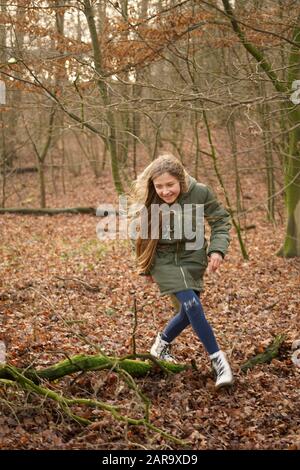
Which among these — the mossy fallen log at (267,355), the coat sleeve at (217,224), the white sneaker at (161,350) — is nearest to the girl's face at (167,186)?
the coat sleeve at (217,224)

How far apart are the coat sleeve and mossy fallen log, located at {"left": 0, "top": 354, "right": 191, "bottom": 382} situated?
3.66 ft

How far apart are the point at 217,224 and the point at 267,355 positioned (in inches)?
59.9

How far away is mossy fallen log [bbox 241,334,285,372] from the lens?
521 centimetres

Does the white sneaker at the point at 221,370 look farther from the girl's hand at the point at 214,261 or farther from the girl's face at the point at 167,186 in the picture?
the girl's face at the point at 167,186

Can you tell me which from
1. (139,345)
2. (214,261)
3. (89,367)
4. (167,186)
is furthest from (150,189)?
(139,345)

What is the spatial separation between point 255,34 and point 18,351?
6.33 m

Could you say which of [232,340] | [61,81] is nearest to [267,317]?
[232,340]

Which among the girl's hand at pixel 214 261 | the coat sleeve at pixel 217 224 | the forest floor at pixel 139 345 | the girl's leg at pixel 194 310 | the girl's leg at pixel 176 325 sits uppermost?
the coat sleeve at pixel 217 224

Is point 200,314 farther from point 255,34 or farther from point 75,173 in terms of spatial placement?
point 75,173

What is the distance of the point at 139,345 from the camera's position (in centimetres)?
605

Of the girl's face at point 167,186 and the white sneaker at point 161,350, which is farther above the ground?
the girl's face at point 167,186

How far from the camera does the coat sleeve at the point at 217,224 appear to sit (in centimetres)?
470

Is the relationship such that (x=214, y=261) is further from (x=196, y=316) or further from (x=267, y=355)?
(x=267, y=355)
